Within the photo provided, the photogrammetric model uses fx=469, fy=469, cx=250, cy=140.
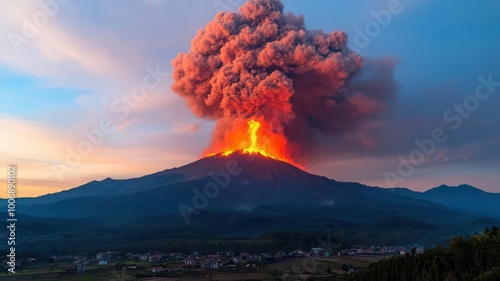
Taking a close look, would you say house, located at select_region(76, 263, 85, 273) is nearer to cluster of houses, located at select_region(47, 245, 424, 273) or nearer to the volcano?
cluster of houses, located at select_region(47, 245, 424, 273)

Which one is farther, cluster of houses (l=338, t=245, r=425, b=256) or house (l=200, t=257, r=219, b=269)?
cluster of houses (l=338, t=245, r=425, b=256)

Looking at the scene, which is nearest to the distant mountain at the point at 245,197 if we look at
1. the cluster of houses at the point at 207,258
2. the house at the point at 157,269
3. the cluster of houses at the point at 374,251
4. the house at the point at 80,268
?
the cluster of houses at the point at 374,251

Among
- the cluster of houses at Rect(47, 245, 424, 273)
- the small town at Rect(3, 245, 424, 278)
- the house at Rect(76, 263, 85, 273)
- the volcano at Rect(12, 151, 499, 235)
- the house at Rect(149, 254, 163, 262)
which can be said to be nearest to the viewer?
the small town at Rect(3, 245, 424, 278)

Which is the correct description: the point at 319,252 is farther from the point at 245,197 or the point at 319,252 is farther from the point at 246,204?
the point at 245,197

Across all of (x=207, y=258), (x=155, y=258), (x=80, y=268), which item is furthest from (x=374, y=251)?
(x=80, y=268)

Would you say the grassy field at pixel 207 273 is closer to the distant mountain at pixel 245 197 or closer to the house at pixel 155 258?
the house at pixel 155 258

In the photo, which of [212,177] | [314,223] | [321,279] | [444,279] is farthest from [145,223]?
[444,279]

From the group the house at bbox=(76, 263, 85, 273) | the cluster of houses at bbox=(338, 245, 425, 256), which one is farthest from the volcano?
the house at bbox=(76, 263, 85, 273)
